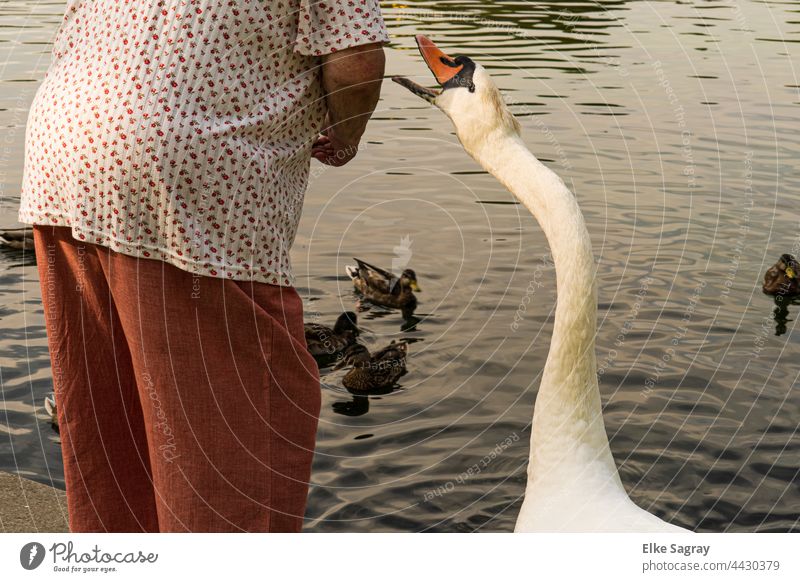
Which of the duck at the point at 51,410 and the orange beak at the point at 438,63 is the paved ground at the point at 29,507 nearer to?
the duck at the point at 51,410

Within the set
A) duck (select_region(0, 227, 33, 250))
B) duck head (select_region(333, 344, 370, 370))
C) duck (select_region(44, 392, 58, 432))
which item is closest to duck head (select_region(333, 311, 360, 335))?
duck head (select_region(333, 344, 370, 370))

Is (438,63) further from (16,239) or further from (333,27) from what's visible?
(16,239)

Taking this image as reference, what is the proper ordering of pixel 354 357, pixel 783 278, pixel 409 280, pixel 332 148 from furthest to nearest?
pixel 783 278 < pixel 409 280 < pixel 354 357 < pixel 332 148

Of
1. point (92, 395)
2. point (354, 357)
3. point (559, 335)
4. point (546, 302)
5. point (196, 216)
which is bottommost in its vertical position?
point (354, 357)

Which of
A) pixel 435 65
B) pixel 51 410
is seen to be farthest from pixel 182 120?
pixel 51 410

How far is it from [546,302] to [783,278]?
7.50ft

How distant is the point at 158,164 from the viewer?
2.50 m

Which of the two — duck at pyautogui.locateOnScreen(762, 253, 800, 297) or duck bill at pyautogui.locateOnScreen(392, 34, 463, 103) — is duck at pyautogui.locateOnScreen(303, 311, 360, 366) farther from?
duck bill at pyautogui.locateOnScreen(392, 34, 463, 103)

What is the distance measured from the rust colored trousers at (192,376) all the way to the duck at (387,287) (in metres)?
6.06

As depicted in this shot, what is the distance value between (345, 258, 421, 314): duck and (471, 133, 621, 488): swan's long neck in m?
5.75

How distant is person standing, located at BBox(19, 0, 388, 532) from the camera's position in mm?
2502

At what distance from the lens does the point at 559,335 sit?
3.11 meters

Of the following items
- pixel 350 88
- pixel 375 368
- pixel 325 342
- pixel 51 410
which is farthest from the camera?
pixel 325 342
